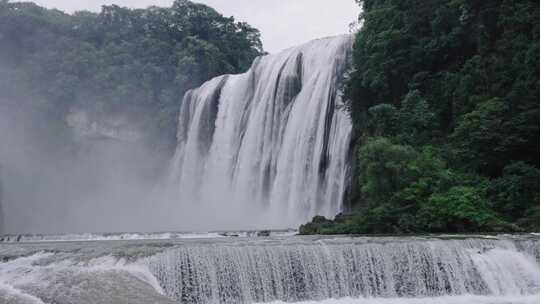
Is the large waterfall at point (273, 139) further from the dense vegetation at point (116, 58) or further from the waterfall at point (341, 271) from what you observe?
the waterfall at point (341, 271)

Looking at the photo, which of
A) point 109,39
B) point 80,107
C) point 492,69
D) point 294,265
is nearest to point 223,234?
point 294,265

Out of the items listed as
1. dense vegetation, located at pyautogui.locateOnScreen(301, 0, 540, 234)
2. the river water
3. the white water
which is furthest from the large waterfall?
the white water

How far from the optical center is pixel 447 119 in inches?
1176

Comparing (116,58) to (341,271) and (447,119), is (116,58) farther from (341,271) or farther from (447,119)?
(341,271)

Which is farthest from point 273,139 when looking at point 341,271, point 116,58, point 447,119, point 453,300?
point 116,58

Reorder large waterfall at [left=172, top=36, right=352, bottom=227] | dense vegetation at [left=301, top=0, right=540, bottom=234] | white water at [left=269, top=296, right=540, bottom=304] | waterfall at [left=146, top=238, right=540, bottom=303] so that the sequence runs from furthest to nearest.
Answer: large waterfall at [left=172, top=36, right=352, bottom=227] → dense vegetation at [left=301, top=0, right=540, bottom=234] → waterfall at [left=146, top=238, right=540, bottom=303] → white water at [left=269, top=296, right=540, bottom=304]

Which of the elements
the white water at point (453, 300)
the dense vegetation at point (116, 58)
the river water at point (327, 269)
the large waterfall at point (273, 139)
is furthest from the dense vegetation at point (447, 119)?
the dense vegetation at point (116, 58)

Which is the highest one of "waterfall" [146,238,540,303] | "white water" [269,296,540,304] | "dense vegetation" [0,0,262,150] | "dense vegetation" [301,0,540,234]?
"dense vegetation" [0,0,262,150]

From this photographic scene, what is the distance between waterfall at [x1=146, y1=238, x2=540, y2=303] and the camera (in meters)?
16.7

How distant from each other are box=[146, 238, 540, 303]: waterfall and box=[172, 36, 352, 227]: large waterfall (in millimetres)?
14282

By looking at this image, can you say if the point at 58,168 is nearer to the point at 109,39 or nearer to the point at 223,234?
the point at 109,39

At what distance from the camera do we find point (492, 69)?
27203mm

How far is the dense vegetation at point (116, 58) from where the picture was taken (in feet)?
181

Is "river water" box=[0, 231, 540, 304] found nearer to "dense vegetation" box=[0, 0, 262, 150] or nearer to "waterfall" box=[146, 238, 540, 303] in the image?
"waterfall" box=[146, 238, 540, 303]
